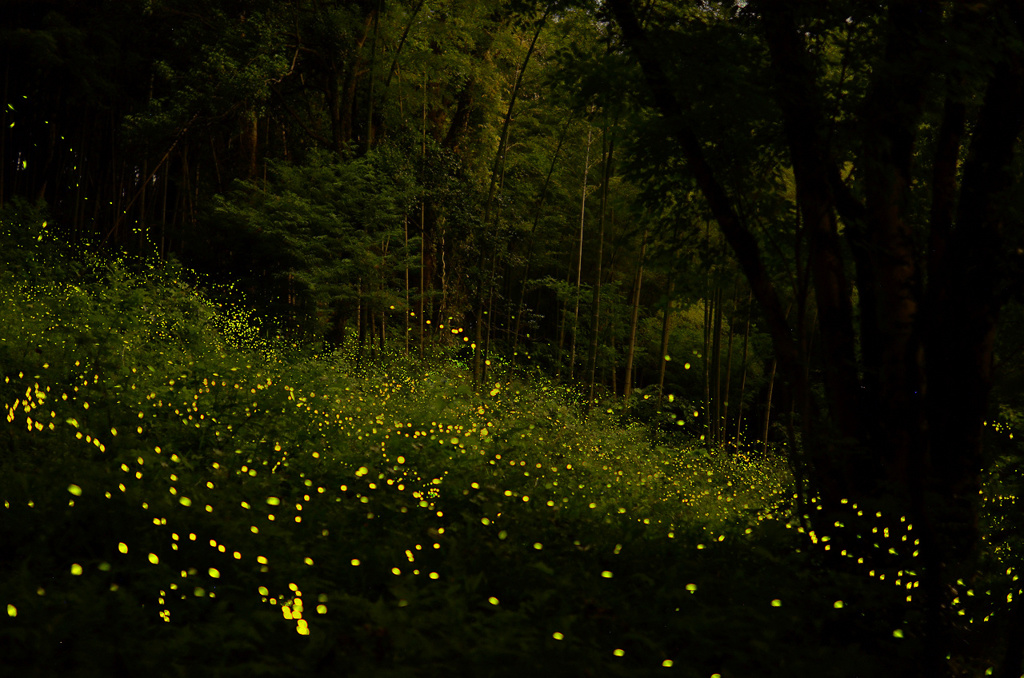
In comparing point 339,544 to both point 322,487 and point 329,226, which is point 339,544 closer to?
point 322,487

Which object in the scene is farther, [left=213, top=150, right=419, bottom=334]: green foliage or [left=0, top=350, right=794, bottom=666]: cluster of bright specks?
[left=213, top=150, right=419, bottom=334]: green foliage

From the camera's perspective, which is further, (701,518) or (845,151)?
(701,518)

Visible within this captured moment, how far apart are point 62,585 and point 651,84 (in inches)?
157

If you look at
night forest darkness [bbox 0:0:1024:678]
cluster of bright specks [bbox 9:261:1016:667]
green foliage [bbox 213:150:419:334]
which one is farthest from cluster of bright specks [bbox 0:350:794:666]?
green foliage [bbox 213:150:419:334]

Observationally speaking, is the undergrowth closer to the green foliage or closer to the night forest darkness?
the night forest darkness

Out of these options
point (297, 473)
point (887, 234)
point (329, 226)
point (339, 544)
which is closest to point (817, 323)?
point (887, 234)

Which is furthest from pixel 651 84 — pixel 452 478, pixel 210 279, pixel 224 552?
pixel 210 279

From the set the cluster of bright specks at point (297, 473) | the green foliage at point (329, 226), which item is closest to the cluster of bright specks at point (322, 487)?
the cluster of bright specks at point (297, 473)

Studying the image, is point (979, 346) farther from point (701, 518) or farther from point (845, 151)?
point (701, 518)

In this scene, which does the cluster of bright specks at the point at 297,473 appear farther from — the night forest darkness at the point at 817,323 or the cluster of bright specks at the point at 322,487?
the night forest darkness at the point at 817,323

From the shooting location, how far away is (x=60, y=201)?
15.1 meters

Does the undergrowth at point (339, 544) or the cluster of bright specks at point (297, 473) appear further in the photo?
the cluster of bright specks at point (297, 473)

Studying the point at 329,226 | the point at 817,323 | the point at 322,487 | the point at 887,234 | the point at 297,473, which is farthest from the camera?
the point at 329,226

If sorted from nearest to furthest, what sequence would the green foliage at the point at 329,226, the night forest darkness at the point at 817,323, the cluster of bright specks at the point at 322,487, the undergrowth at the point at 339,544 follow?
1. the undergrowth at the point at 339,544
2. the night forest darkness at the point at 817,323
3. the cluster of bright specks at the point at 322,487
4. the green foliage at the point at 329,226
